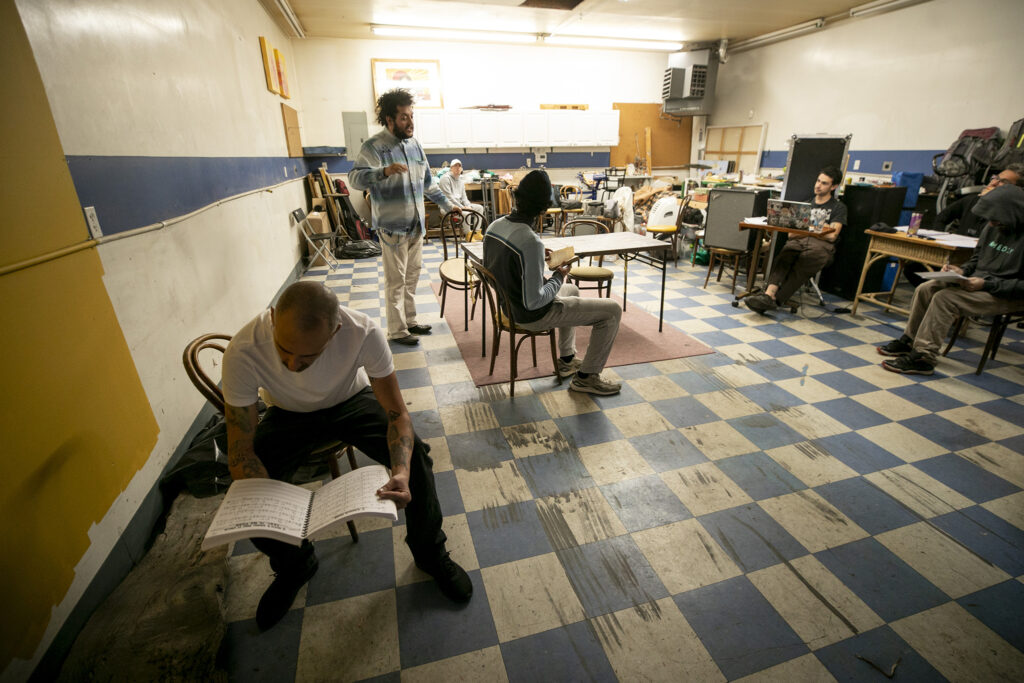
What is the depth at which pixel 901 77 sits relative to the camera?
6.29 metres

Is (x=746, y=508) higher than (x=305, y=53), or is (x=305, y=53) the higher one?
(x=305, y=53)

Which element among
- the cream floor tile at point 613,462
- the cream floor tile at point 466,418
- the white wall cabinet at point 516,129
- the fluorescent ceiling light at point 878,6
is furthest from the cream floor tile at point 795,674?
the white wall cabinet at point 516,129

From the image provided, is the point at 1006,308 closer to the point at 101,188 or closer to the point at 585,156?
the point at 101,188

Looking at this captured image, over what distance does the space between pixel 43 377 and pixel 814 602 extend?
2.61m

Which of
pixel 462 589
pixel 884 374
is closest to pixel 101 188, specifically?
pixel 462 589

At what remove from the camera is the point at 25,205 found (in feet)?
4.38

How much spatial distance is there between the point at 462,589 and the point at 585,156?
31.7 ft

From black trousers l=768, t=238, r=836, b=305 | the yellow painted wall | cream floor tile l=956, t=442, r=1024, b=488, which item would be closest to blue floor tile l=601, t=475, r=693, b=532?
cream floor tile l=956, t=442, r=1024, b=488

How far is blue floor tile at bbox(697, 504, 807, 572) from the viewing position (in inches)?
71.2

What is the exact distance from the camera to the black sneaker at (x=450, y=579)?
1.64m

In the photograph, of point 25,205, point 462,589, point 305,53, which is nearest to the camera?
point 25,205

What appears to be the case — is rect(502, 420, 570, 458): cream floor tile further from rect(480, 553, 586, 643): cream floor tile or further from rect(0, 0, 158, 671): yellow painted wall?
rect(0, 0, 158, 671): yellow painted wall

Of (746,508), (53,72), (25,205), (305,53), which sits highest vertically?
(305,53)

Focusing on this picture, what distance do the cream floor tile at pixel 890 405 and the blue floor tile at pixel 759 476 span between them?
103cm
